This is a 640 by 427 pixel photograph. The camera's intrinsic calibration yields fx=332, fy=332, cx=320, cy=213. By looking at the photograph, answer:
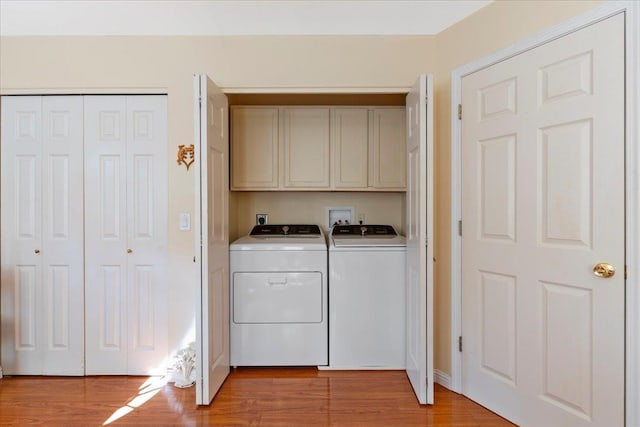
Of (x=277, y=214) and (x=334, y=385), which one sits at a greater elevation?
(x=277, y=214)

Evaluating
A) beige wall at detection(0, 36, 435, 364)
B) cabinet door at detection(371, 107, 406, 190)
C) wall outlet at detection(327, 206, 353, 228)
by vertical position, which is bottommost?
wall outlet at detection(327, 206, 353, 228)

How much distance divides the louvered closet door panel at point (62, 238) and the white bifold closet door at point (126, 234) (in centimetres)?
7

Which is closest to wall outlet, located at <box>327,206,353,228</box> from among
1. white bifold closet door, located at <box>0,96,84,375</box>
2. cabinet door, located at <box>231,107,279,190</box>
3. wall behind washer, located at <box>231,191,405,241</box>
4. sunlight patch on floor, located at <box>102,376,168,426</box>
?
wall behind washer, located at <box>231,191,405,241</box>

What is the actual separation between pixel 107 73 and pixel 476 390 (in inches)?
126

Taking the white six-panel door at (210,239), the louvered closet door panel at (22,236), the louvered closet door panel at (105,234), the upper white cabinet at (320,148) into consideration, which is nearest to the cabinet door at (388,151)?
the upper white cabinet at (320,148)

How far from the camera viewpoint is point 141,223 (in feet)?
7.70

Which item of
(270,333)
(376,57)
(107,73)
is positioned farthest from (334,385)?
(107,73)

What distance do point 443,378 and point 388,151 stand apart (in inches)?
68.7

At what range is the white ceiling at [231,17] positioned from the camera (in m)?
2.00

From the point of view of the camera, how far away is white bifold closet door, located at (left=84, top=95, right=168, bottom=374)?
7.65 feet

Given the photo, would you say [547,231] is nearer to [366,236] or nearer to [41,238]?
[366,236]

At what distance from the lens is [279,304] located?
7.89 feet

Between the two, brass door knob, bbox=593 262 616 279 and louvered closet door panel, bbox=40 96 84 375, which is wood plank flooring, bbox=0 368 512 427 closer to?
louvered closet door panel, bbox=40 96 84 375

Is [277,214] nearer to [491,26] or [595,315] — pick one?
[491,26]
